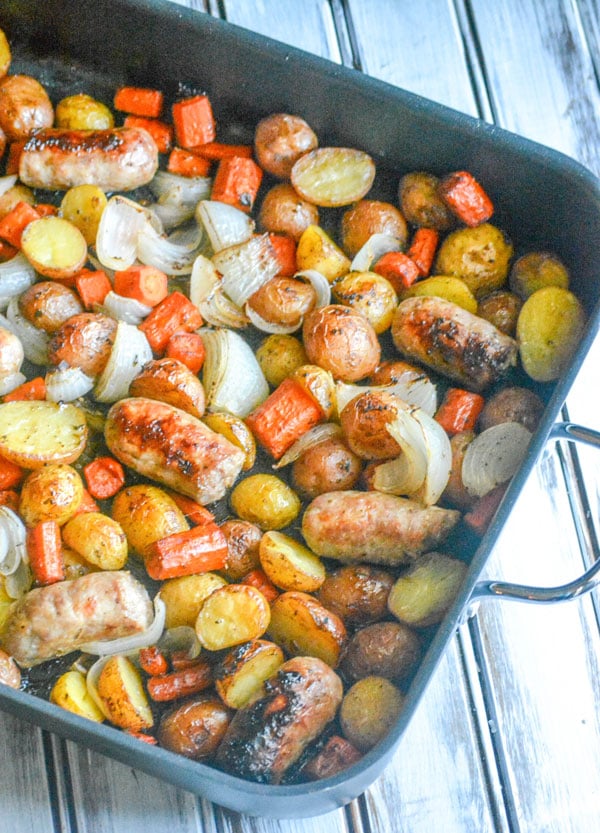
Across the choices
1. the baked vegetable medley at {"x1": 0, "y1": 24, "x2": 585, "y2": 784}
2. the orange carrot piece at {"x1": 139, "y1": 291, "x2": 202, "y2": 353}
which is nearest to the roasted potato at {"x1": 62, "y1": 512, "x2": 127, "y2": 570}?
the baked vegetable medley at {"x1": 0, "y1": 24, "x2": 585, "y2": 784}

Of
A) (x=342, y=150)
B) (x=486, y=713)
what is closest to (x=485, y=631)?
(x=486, y=713)

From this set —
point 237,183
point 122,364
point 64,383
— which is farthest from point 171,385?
point 237,183

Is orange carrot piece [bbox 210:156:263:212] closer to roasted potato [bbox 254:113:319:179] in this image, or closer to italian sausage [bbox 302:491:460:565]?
roasted potato [bbox 254:113:319:179]

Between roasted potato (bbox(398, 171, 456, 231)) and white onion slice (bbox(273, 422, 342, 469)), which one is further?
roasted potato (bbox(398, 171, 456, 231))

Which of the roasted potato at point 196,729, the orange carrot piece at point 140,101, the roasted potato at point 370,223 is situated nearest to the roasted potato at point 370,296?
the roasted potato at point 370,223

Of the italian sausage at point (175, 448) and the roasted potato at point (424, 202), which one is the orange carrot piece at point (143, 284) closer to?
the italian sausage at point (175, 448)

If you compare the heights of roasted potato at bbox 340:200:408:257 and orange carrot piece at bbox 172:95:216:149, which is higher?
orange carrot piece at bbox 172:95:216:149

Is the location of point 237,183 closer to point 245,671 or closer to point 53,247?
point 53,247
